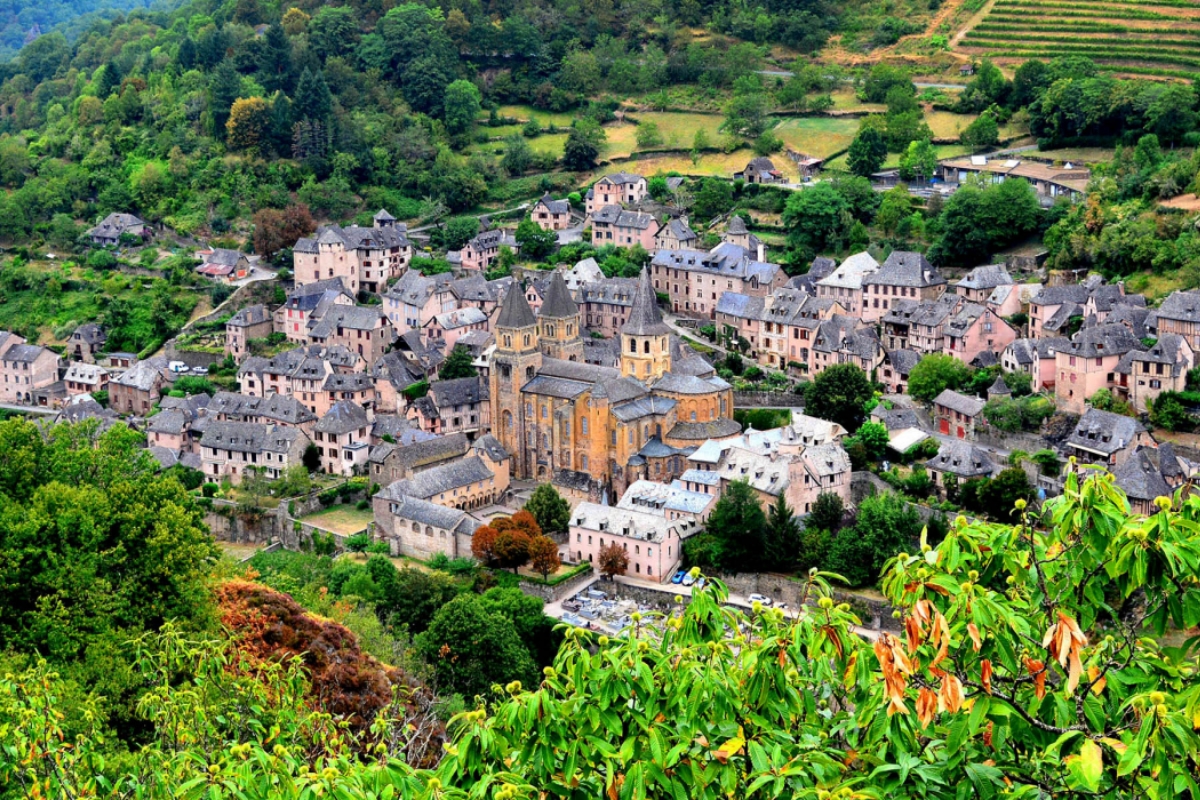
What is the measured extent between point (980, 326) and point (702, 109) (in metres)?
36.6

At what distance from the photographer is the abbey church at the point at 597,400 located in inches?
2238

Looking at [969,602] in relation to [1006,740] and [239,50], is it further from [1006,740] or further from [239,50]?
[239,50]

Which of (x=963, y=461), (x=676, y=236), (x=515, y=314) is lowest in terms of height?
(x=963, y=461)

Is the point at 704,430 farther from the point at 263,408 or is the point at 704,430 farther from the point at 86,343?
the point at 86,343

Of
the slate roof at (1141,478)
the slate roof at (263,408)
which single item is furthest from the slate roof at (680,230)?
the slate roof at (1141,478)

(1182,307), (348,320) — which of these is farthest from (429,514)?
(1182,307)

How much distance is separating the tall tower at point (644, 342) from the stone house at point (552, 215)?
874 inches

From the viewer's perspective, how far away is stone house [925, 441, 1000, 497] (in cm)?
5109

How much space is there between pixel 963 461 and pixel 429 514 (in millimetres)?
18684

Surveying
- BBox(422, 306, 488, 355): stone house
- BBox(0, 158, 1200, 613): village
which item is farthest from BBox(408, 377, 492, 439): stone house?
BBox(422, 306, 488, 355): stone house

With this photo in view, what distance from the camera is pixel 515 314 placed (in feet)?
193

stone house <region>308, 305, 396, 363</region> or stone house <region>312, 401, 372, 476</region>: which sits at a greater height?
stone house <region>308, 305, 396, 363</region>

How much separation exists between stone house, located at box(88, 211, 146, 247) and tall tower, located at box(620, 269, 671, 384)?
124 feet

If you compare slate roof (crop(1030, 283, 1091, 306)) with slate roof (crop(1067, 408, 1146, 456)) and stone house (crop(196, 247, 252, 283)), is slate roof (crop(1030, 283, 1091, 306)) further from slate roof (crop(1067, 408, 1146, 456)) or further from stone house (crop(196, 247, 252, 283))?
stone house (crop(196, 247, 252, 283))
